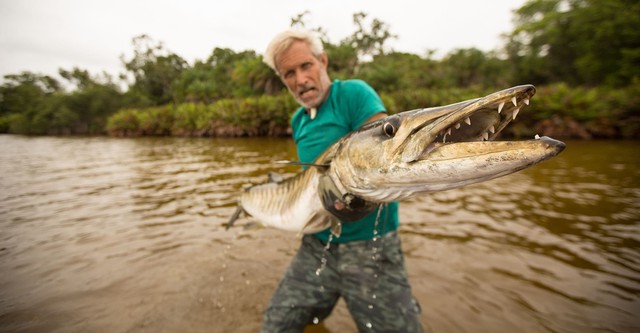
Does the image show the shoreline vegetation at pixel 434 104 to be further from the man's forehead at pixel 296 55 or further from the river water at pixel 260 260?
the man's forehead at pixel 296 55

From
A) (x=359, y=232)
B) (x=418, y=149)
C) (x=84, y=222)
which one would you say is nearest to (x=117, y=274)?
(x=84, y=222)

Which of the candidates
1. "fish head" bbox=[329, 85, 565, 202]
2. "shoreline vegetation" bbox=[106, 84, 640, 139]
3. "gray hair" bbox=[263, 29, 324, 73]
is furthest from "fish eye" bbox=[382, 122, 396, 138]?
"shoreline vegetation" bbox=[106, 84, 640, 139]

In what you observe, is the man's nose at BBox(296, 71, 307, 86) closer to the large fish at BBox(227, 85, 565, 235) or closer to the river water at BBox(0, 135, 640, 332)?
the large fish at BBox(227, 85, 565, 235)

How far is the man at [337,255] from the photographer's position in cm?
164

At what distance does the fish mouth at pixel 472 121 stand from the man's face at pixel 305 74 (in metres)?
1.07

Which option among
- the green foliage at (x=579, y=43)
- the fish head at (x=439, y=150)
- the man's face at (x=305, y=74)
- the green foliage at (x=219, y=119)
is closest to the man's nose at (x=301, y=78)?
the man's face at (x=305, y=74)

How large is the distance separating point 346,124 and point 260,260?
2097 millimetres

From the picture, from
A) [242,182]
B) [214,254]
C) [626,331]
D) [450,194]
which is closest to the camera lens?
[626,331]

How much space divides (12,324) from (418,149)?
344 cm

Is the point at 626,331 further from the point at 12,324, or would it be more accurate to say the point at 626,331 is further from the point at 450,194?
the point at 12,324

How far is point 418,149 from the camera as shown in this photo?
1.02m

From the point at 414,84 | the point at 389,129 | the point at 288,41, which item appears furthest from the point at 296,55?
the point at 414,84

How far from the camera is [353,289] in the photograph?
1.72 meters

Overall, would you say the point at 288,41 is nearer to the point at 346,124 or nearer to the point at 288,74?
the point at 288,74
